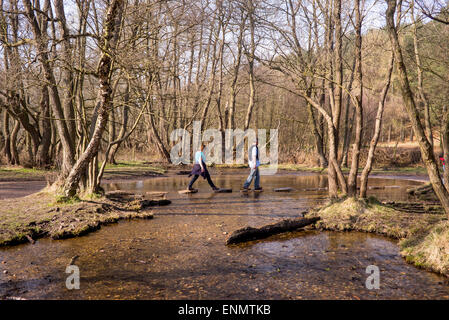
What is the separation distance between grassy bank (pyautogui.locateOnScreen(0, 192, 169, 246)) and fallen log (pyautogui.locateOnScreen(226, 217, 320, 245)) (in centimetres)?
325

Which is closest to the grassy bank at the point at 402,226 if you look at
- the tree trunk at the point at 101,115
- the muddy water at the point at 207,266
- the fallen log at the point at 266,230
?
the muddy water at the point at 207,266

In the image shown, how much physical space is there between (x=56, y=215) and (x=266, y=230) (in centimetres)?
486

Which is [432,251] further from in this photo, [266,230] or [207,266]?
[207,266]

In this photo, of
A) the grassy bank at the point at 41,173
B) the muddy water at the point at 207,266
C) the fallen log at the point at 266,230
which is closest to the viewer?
the muddy water at the point at 207,266

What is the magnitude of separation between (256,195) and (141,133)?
25.2 metres

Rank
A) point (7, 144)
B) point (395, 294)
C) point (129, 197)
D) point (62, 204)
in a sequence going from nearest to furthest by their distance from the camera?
point (395, 294) → point (62, 204) → point (129, 197) → point (7, 144)

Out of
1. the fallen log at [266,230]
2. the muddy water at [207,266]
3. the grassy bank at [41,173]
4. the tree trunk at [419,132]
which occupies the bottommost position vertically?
the muddy water at [207,266]

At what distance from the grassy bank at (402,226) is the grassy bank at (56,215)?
15.5 feet

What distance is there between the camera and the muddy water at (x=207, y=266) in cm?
473

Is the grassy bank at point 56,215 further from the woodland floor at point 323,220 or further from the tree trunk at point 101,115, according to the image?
the tree trunk at point 101,115

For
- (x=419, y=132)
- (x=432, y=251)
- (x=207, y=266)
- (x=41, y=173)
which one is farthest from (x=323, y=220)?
(x=41, y=173)

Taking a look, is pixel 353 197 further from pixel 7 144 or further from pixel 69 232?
pixel 7 144

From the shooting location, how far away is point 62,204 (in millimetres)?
9398
